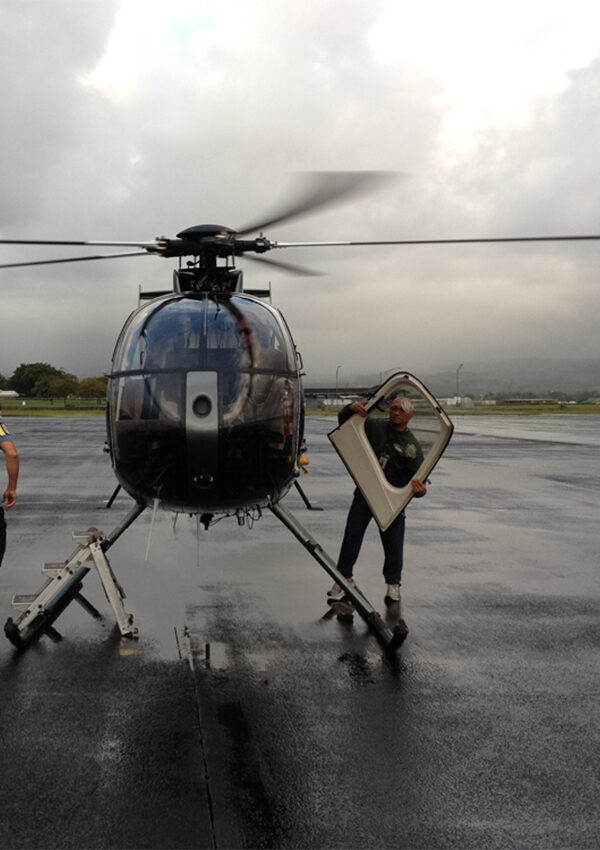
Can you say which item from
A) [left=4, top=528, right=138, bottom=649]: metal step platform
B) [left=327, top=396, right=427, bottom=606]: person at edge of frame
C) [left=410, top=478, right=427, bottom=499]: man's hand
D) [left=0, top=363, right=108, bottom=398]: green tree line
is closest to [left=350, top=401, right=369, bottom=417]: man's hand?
[left=327, top=396, right=427, bottom=606]: person at edge of frame

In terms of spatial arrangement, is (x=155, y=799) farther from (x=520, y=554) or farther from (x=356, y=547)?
(x=520, y=554)

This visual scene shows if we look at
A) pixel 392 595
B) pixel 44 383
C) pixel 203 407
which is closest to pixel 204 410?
pixel 203 407

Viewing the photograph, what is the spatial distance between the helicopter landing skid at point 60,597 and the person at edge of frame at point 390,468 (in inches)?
80.7

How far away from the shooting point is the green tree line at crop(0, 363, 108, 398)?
113 metres

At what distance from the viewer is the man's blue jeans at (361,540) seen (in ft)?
24.1

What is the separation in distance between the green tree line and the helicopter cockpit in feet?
328

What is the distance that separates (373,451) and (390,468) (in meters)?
0.23

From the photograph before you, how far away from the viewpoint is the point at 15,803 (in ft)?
12.0

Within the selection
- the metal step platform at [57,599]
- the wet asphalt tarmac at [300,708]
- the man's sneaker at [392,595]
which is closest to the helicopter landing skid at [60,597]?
the metal step platform at [57,599]

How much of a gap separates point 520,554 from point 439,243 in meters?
4.47

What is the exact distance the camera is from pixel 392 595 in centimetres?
738

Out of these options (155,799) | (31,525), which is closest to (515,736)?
(155,799)

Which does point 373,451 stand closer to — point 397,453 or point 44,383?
point 397,453

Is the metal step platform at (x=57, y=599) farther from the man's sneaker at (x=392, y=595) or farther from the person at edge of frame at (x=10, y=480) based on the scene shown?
the man's sneaker at (x=392, y=595)
